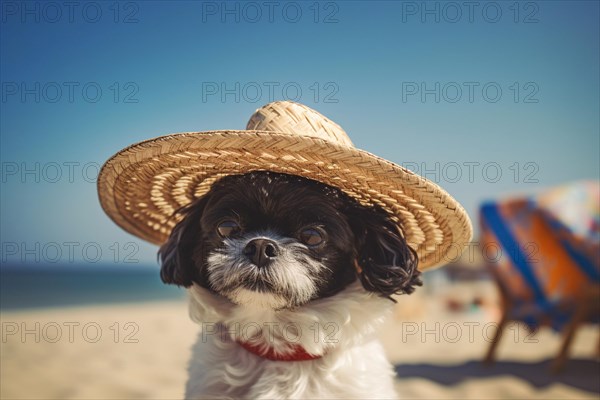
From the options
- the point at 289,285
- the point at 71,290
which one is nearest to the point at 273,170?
the point at 289,285

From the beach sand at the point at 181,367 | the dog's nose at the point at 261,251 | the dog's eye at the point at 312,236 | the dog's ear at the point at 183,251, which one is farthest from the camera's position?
the beach sand at the point at 181,367

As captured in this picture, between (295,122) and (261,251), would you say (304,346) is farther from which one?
(295,122)

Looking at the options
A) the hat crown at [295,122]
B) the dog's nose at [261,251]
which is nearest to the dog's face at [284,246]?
the dog's nose at [261,251]

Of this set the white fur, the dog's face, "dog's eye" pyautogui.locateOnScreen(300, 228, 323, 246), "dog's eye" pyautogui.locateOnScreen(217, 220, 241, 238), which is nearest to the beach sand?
the white fur

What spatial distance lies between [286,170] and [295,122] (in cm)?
19

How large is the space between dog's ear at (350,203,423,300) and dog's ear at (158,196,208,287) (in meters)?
0.66

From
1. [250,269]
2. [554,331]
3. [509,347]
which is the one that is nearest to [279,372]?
[250,269]

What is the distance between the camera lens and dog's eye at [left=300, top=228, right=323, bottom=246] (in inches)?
74.9

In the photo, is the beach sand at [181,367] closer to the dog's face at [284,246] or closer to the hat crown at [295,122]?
the dog's face at [284,246]

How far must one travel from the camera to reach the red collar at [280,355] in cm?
199

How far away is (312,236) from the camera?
1.90 m

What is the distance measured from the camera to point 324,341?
6.44 ft

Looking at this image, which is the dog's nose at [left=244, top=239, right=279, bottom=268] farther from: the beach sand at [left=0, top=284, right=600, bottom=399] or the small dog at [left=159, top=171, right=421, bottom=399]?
the beach sand at [left=0, top=284, right=600, bottom=399]

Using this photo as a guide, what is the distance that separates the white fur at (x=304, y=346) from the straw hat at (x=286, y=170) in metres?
0.39
